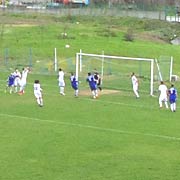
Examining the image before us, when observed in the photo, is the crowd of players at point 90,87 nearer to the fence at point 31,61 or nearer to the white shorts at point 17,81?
the white shorts at point 17,81

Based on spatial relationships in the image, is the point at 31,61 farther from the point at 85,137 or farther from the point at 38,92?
the point at 85,137

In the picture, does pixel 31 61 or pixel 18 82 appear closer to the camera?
pixel 18 82

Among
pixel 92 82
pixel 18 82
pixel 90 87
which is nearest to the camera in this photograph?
pixel 92 82

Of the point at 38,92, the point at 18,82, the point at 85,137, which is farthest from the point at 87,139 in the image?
the point at 18,82

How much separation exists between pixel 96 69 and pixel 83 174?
29.8 meters

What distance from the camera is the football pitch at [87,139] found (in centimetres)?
2491

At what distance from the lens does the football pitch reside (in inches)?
981

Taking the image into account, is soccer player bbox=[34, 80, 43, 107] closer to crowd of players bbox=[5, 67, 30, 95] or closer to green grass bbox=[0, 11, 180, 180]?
green grass bbox=[0, 11, 180, 180]

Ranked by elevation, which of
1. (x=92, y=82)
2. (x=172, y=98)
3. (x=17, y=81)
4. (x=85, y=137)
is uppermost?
(x=92, y=82)

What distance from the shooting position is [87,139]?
30000 millimetres

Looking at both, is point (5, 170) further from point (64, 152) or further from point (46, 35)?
point (46, 35)

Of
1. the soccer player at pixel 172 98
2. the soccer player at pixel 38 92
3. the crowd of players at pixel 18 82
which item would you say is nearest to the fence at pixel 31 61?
the crowd of players at pixel 18 82

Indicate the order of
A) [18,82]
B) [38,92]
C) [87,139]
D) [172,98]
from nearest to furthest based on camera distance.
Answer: [87,139] < [172,98] < [38,92] < [18,82]

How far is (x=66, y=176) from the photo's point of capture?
2420 centimetres
